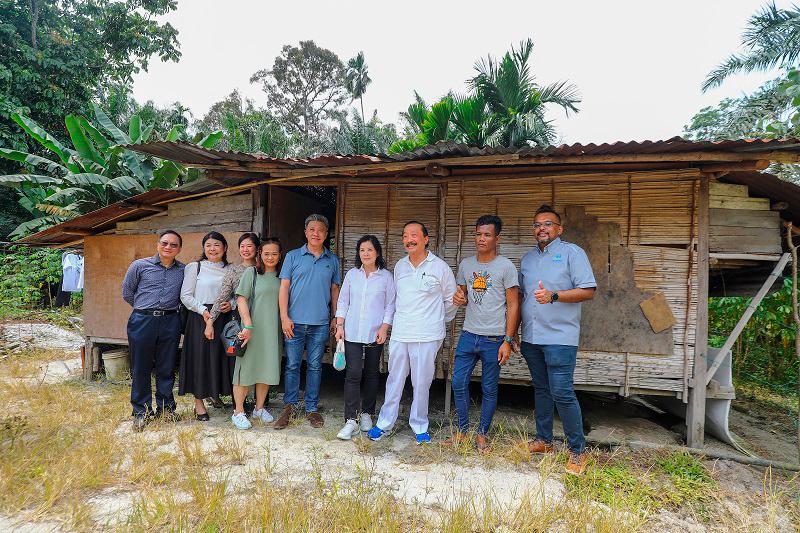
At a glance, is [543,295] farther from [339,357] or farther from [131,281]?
[131,281]

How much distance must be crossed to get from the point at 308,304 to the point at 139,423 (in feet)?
6.15

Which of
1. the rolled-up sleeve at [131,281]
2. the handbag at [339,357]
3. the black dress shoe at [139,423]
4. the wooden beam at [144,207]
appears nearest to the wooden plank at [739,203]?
the handbag at [339,357]

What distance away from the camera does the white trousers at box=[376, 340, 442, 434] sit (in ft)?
11.8

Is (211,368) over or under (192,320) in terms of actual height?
under

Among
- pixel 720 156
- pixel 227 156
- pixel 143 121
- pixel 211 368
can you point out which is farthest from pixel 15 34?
pixel 720 156

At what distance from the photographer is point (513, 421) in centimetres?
438

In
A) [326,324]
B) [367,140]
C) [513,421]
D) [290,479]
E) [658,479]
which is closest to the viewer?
[290,479]

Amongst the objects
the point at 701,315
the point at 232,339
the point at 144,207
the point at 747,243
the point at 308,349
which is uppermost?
the point at 144,207

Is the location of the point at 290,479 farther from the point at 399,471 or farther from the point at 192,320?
the point at 192,320

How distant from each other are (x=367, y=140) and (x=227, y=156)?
9689mm

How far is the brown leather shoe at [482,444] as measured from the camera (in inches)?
137

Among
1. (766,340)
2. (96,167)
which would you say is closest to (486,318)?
(766,340)

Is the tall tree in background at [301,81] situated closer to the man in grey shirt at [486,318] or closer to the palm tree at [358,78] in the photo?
the palm tree at [358,78]

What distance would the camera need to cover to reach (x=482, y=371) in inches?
143
